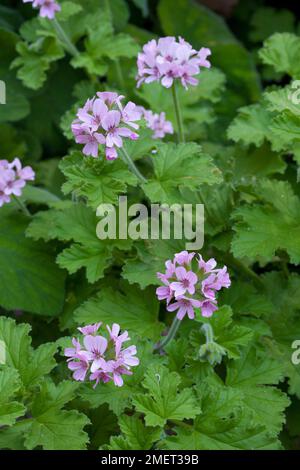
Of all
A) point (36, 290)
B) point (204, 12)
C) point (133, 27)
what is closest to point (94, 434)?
point (36, 290)

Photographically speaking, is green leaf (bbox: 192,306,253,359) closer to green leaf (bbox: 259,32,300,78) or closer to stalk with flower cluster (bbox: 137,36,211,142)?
stalk with flower cluster (bbox: 137,36,211,142)

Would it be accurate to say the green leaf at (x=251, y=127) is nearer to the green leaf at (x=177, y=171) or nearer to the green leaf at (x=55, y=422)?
the green leaf at (x=177, y=171)

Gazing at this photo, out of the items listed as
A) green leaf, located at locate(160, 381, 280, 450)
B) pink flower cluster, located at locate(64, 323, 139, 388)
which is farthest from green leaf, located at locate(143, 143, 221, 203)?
green leaf, located at locate(160, 381, 280, 450)

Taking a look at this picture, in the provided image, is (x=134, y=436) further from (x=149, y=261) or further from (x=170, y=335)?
(x=149, y=261)

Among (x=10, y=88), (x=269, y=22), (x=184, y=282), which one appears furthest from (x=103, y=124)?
(x=269, y=22)

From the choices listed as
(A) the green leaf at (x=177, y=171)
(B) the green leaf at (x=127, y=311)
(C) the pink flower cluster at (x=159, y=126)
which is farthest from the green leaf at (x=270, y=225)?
(C) the pink flower cluster at (x=159, y=126)

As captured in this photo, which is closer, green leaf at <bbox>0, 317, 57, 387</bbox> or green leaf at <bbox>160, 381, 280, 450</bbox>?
green leaf at <bbox>160, 381, 280, 450</bbox>
